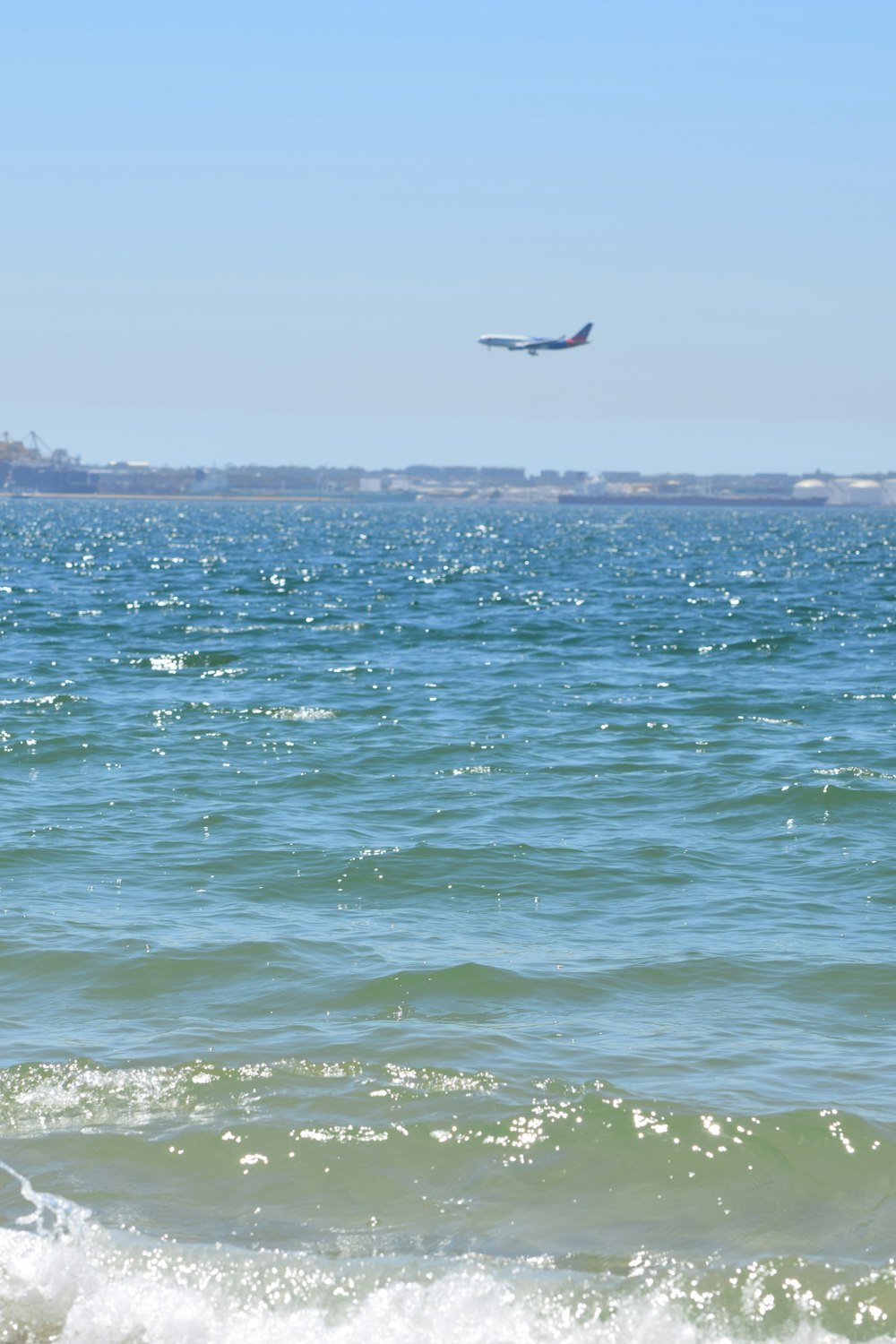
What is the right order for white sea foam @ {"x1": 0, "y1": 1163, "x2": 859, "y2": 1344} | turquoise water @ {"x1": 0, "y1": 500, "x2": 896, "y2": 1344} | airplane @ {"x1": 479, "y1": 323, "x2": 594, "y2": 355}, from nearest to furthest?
1. white sea foam @ {"x1": 0, "y1": 1163, "x2": 859, "y2": 1344}
2. turquoise water @ {"x1": 0, "y1": 500, "x2": 896, "y2": 1344}
3. airplane @ {"x1": 479, "y1": 323, "x2": 594, "y2": 355}

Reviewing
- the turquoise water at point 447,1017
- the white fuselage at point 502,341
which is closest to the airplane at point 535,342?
the white fuselage at point 502,341

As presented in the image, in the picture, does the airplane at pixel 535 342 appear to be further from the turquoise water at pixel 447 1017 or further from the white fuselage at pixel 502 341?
the turquoise water at pixel 447 1017

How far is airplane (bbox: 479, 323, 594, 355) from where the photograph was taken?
14888cm

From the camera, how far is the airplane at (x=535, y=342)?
149m

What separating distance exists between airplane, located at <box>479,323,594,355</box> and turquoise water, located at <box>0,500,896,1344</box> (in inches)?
5024

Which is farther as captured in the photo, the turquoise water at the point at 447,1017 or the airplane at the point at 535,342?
the airplane at the point at 535,342

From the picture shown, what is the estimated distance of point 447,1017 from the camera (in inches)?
393

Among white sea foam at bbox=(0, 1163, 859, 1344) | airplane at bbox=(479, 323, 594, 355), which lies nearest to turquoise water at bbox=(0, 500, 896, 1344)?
white sea foam at bbox=(0, 1163, 859, 1344)

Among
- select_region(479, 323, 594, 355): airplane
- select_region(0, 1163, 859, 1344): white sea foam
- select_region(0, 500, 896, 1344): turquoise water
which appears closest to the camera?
select_region(0, 1163, 859, 1344): white sea foam

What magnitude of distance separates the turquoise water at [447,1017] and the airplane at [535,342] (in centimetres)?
12760

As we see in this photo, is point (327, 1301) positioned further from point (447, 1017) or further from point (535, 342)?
point (535, 342)

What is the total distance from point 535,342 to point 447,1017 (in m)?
145

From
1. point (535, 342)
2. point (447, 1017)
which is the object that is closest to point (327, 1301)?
point (447, 1017)

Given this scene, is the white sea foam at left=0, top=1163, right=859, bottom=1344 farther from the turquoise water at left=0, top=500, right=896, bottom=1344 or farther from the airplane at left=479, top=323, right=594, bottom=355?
the airplane at left=479, top=323, right=594, bottom=355
